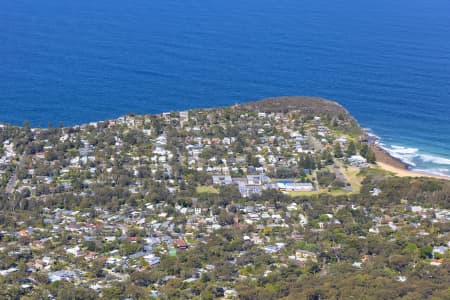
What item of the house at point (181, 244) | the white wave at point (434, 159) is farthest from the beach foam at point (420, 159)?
the house at point (181, 244)

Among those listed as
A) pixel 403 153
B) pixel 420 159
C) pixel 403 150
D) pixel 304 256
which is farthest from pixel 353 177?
pixel 304 256

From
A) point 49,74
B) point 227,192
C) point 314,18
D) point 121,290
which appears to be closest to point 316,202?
point 227,192

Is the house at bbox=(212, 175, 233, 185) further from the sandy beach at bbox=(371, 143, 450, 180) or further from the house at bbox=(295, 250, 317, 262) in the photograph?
the house at bbox=(295, 250, 317, 262)

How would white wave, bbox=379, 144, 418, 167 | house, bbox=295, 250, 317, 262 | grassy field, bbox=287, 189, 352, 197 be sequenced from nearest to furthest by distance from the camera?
house, bbox=295, 250, 317, 262, grassy field, bbox=287, 189, 352, 197, white wave, bbox=379, 144, 418, 167

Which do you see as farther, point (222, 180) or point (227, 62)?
point (227, 62)

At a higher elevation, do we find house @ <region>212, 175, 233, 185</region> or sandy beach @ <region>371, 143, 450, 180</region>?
sandy beach @ <region>371, 143, 450, 180</region>

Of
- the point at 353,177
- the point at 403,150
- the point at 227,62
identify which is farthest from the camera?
the point at 227,62

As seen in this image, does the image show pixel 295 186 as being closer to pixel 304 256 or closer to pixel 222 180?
pixel 222 180

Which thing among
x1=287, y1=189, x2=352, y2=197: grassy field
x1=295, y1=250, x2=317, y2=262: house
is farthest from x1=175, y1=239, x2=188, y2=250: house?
x1=287, y1=189, x2=352, y2=197: grassy field
